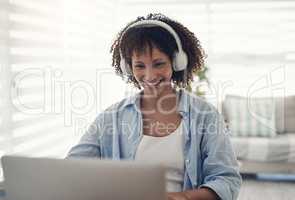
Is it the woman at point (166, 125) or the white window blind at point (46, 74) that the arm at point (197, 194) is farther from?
the white window blind at point (46, 74)

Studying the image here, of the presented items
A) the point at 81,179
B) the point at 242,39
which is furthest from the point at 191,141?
the point at 242,39

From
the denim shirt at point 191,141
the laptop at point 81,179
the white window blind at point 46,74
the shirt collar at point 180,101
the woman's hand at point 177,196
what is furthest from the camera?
the white window blind at point 46,74

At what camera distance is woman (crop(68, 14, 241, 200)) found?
122 centimetres

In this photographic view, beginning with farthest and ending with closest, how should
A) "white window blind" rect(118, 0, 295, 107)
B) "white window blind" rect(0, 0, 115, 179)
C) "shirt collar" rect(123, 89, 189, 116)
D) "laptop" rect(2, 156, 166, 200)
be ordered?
"white window blind" rect(118, 0, 295, 107), "white window blind" rect(0, 0, 115, 179), "shirt collar" rect(123, 89, 189, 116), "laptop" rect(2, 156, 166, 200)

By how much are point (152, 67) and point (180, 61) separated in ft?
0.34

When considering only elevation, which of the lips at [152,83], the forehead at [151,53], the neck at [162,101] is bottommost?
the neck at [162,101]

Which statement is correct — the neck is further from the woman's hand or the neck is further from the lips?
the woman's hand

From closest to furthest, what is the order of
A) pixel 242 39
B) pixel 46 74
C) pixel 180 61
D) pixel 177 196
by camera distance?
pixel 177 196, pixel 180 61, pixel 46 74, pixel 242 39

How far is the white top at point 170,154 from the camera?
1.24 meters

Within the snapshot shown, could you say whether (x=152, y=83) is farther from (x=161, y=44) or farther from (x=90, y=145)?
(x=90, y=145)

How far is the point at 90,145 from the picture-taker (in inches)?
52.2

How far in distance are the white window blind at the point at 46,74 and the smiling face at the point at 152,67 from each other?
118cm

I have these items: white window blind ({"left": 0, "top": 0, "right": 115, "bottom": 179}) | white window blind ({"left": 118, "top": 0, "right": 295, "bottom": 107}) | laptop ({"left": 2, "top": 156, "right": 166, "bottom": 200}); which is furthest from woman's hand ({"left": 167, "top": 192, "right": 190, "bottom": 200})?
white window blind ({"left": 118, "top": 0, "right": 295, "bottom": 107})

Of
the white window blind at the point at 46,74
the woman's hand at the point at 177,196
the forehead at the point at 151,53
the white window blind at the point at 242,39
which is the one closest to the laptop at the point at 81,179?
the woman's hand at the point at 177,196
